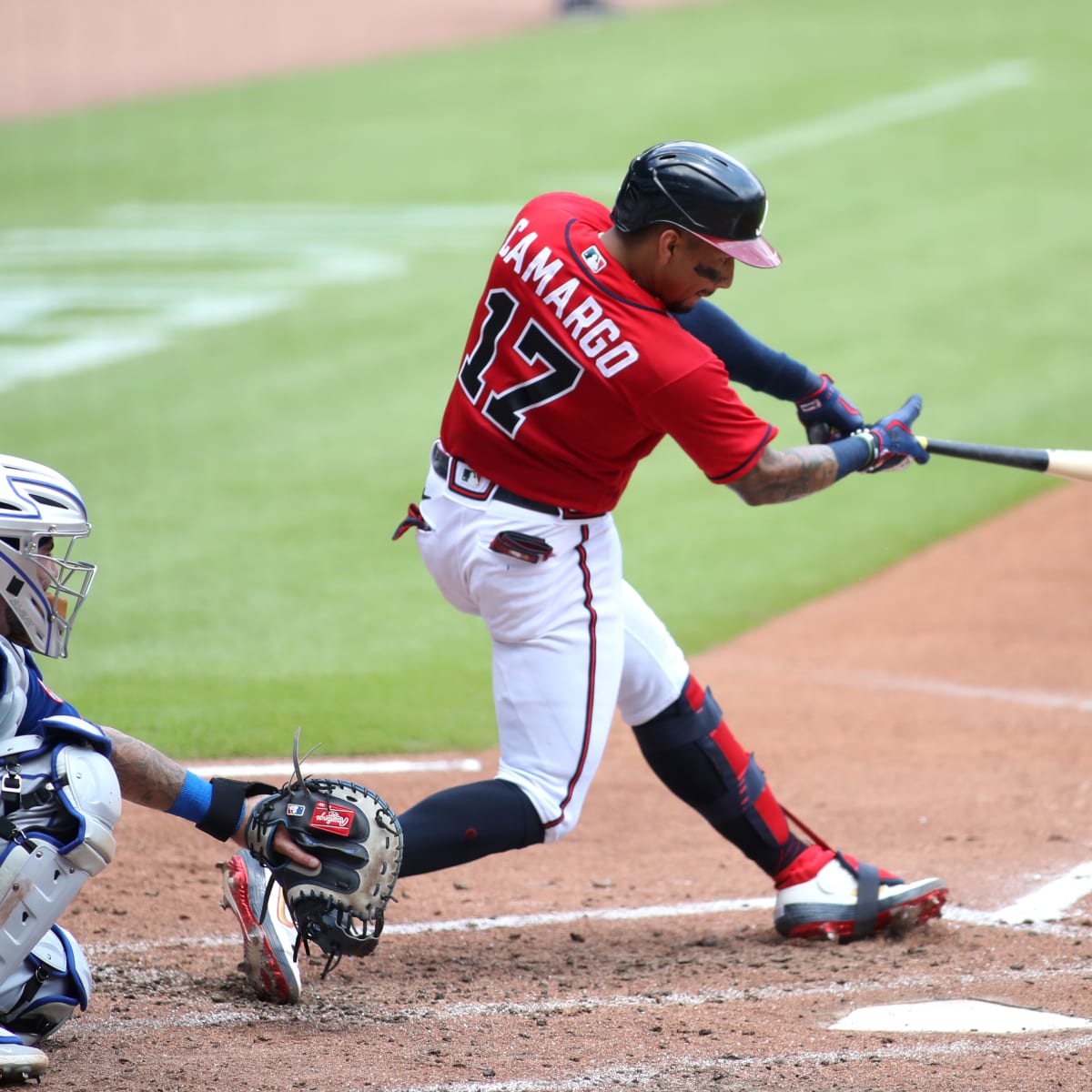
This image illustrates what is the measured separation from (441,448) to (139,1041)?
1.44 m

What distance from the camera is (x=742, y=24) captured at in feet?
82.2

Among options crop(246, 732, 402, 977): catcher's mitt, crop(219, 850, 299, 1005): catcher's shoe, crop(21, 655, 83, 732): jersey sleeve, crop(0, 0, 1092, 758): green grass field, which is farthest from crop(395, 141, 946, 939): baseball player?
crop(0, 0, 1092, 758): green grass field

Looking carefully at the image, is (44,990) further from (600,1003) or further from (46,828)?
(600,1003)

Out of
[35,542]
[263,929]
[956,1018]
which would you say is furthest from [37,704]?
[956,1018]

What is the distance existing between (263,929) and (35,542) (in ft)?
3.11

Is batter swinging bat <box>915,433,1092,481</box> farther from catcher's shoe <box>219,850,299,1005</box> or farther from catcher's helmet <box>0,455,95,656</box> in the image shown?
catcher's helmet <box>0,455,95,656</box>

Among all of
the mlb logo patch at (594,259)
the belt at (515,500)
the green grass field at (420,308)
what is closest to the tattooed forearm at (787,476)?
the belt at (515,500)

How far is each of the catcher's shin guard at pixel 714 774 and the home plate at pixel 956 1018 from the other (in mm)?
621

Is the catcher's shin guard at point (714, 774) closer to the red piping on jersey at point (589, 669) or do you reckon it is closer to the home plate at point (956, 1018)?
the red piping on jersey at point (589, 669)

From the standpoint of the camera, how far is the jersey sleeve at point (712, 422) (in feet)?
11.3

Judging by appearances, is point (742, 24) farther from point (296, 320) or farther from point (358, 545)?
point (358, 545)

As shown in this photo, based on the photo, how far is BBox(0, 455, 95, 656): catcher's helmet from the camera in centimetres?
322

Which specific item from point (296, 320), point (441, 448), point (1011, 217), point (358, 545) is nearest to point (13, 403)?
point (296, 320)

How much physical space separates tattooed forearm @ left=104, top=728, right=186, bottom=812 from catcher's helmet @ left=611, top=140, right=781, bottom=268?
152cm
